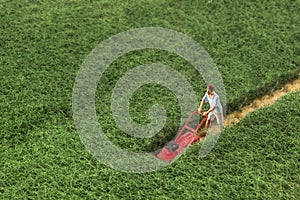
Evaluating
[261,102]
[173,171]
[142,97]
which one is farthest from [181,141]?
[261,102]

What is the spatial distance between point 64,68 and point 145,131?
2234mm

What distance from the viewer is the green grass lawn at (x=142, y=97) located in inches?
235

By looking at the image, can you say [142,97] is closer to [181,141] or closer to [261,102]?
[181,141]

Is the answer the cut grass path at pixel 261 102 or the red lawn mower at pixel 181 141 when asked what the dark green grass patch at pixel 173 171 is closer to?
the red lawn mower at pixel 181 141

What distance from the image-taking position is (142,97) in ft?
24.2

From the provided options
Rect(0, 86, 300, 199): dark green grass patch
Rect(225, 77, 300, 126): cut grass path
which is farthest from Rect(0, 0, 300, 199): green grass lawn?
Rect(225, 77, 300, 126): cut grass path

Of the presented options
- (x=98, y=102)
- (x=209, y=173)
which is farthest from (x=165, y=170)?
(x=98, y=102)

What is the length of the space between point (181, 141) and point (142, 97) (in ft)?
3.92

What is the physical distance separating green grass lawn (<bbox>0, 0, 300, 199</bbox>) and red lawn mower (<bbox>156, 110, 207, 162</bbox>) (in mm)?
186

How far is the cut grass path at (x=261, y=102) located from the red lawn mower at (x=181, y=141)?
91 cm

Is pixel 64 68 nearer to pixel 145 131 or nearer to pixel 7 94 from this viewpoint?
pixel 7 94

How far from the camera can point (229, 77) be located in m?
7.88

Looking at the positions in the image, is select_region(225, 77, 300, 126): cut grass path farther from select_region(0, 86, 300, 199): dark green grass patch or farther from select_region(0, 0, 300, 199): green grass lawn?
select_region(0, 86, 300, 199): dark green grass patch

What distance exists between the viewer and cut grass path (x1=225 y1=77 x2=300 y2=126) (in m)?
7.53
